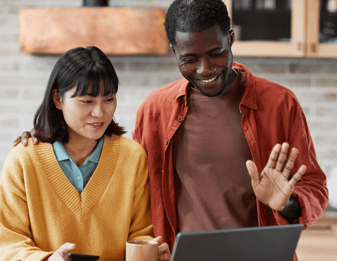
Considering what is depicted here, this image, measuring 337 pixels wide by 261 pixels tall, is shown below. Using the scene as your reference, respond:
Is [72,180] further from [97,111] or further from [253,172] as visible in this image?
[253,172]

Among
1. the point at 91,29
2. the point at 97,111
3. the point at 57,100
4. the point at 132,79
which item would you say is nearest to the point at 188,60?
the point at 97,111

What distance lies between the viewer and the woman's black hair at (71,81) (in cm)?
116

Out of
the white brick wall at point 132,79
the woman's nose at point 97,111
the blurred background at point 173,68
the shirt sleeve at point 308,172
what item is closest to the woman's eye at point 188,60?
the woman's nose at point 97,111

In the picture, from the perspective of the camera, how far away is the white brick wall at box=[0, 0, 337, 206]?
9.12 feet

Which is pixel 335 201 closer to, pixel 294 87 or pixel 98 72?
pixel 294 87

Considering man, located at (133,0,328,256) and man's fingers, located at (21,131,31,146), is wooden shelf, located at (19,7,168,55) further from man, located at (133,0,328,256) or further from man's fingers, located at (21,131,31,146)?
man's fingers, located at (21,131,31,146)

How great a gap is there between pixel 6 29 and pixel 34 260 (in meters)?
2.16

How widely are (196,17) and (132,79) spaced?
165 centimetres

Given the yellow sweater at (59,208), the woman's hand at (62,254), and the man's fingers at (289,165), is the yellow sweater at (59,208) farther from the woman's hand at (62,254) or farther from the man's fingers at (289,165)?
the man's fingers at (289,165)

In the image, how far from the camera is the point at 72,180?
1220mm

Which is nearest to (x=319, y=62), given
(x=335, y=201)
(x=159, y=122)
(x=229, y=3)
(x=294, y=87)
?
(x=294, y=87)

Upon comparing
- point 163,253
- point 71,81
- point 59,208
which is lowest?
point 163,253

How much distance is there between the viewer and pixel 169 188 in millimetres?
1379

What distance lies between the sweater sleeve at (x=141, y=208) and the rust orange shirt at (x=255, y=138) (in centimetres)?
5
